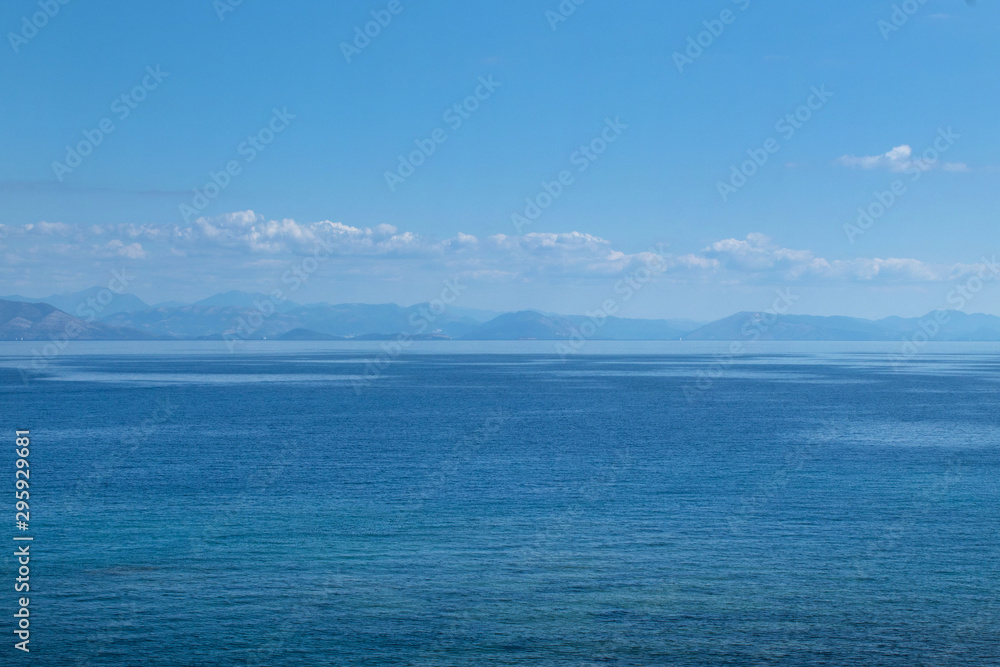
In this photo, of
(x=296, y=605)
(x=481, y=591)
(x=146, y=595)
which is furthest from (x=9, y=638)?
(x=481, y=591)

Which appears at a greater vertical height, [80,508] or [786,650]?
[80,508]

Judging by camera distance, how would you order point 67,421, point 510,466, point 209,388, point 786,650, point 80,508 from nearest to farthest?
point 786,650
point 80,508
point 510,466
point 67,421
point 209,388

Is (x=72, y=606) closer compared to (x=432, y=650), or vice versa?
(x=432, y=650)

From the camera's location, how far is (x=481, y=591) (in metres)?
40.8

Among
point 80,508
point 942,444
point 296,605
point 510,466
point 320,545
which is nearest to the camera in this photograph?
point 296,605

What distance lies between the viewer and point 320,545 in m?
48.1


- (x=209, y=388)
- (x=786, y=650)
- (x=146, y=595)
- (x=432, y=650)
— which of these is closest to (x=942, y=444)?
(x=786, y=650)

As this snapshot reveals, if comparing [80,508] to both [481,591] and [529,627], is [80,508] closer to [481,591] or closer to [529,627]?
[481,591]

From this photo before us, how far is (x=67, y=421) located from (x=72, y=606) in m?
77.9

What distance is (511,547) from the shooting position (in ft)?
157

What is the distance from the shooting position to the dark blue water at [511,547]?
116 ft

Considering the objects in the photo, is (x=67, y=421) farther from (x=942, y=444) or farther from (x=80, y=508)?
(x=942, y=444)

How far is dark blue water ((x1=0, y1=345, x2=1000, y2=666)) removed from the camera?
116ft

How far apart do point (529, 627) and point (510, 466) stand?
37735mm
